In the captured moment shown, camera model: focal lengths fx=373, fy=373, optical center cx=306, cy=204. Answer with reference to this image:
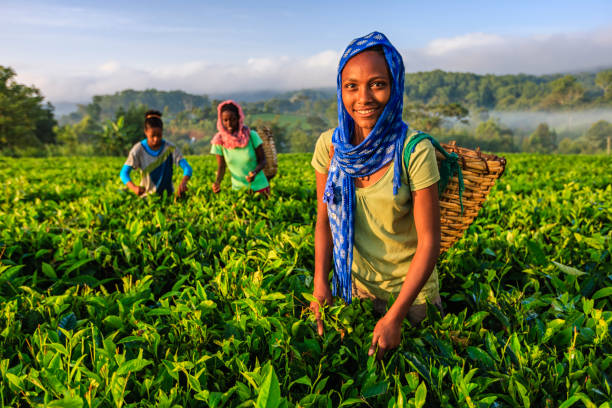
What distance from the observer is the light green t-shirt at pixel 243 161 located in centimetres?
499

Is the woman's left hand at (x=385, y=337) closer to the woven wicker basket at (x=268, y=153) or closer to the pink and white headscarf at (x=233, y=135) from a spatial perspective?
the pink and white headscarf at (x=233, y=135)

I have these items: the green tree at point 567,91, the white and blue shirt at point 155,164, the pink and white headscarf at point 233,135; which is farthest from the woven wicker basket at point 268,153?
the green tree at point 567,91

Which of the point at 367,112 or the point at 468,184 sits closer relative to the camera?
the point at 367,112

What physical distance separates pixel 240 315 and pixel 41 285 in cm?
181

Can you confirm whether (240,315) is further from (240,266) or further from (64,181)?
(64,181)

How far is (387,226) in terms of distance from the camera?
70.9 inches

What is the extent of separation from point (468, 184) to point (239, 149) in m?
3.60

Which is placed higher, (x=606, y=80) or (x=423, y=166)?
(x=606, y=80)

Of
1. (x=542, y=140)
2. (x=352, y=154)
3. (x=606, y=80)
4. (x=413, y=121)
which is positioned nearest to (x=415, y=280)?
(x=352, y=154)

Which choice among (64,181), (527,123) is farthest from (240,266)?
(527,123)

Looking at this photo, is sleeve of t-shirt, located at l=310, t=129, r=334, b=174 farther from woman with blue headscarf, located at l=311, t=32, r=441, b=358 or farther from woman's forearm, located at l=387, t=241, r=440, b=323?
woman's forearm, located at l=387, t=241, r=440, b=323

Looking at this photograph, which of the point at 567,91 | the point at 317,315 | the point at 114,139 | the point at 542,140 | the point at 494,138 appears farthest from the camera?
the point at 567,91

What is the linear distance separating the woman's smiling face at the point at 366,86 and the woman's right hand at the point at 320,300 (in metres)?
0.84

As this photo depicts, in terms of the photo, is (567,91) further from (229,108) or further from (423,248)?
(423,248)
